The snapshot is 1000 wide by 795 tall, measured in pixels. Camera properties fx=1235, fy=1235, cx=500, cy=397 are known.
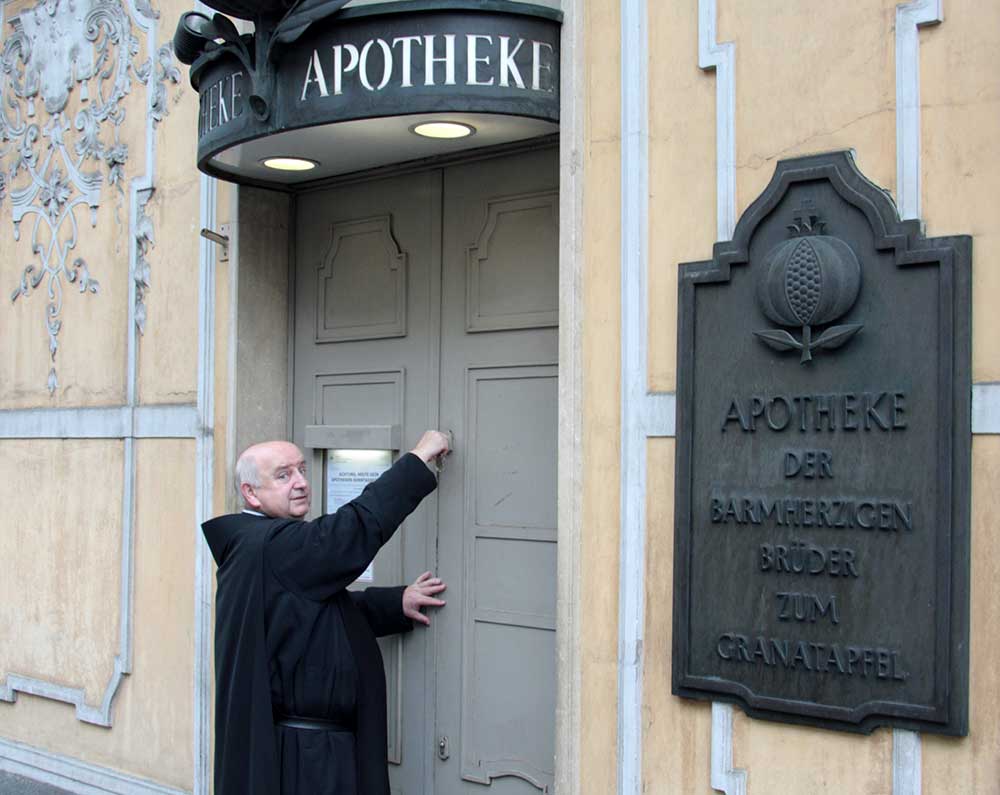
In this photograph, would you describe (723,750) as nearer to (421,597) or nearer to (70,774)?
(421,597)

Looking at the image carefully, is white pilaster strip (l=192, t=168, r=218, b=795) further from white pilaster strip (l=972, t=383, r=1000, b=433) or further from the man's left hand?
white pilaster strip (l=972, t=383, r=1000, b=433)

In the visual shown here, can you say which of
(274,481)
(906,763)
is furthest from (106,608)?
(906,763)

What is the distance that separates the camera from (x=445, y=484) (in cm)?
493

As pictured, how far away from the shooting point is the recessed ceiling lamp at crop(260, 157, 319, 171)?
4988 mm

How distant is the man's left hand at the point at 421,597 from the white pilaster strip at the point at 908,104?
2365 millimetres

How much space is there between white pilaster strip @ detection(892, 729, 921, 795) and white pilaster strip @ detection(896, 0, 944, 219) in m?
1.42

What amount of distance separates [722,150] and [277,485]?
6.58 feet

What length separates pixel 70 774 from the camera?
6219mm

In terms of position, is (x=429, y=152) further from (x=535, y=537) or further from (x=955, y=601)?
(x=955, y=601)

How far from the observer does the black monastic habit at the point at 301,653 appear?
4.26m

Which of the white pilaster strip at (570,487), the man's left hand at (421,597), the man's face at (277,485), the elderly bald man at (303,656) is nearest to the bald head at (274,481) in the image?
the man's face at (277,485)

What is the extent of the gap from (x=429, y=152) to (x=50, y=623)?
3343 millimetres

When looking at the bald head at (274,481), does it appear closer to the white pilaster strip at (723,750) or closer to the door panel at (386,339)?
the door panel at (386,339)

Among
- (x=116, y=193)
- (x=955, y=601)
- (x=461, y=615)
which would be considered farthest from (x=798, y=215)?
(x=116, y=193)
